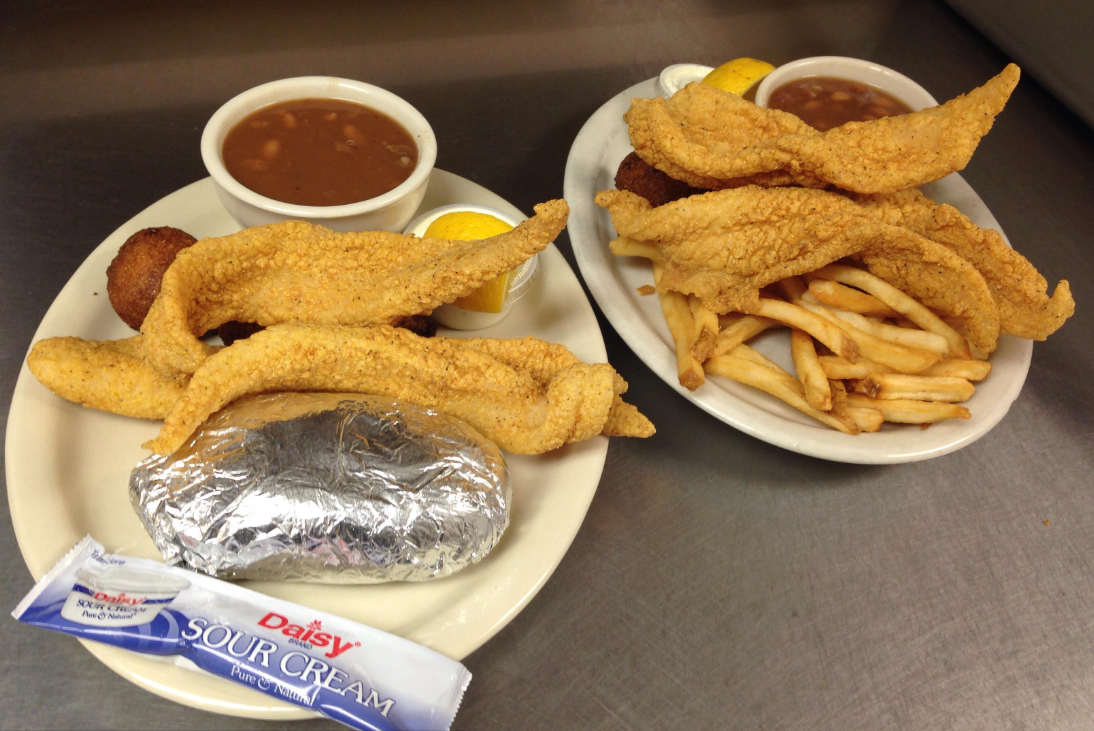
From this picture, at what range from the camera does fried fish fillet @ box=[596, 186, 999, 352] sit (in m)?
1.40

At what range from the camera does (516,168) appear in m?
2.11

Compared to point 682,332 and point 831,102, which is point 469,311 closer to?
point 682,332

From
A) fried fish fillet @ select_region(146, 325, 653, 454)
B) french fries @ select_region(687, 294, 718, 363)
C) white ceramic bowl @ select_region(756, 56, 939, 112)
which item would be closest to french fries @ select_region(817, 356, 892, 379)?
french fries @ select_region(687, 294, 718, 363)

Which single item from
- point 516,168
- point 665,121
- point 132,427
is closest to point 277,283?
point 132,427

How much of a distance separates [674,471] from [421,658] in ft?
2.45

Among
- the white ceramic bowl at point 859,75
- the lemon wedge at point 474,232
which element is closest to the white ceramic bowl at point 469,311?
the lemon wedge at point 474,232

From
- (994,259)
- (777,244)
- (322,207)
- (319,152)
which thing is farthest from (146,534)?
(994,259)

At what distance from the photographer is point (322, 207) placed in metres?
1.31

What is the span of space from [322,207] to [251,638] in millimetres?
746

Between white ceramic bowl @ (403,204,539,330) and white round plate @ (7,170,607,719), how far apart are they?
0.33 m

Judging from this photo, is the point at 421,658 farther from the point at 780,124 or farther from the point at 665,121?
the point at 780,124

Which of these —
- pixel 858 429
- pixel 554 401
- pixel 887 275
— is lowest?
pixel 554 401

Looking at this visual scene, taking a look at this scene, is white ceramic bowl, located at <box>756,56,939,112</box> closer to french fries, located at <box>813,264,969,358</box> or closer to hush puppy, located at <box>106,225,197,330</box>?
french fries, located at <box>813,264,969,358</box>

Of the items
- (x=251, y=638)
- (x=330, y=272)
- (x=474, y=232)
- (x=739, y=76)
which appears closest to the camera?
(x=251, y=638)
